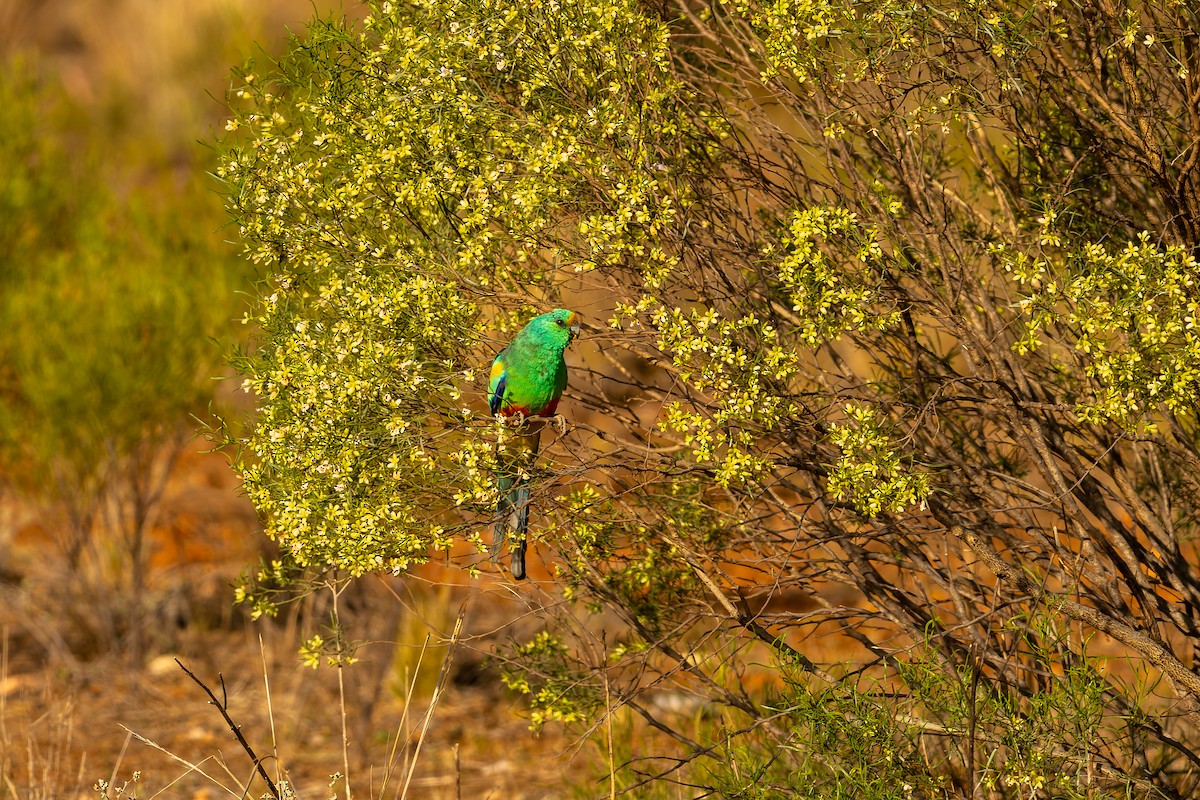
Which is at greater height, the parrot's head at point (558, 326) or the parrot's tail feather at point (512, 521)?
the parrot's head at point (558, 326)

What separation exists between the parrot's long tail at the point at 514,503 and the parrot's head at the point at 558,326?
31 centimetres

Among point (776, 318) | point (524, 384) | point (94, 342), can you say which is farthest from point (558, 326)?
point (94, 342)

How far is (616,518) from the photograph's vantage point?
401 cm

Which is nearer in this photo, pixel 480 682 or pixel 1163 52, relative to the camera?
pixel 1163 52

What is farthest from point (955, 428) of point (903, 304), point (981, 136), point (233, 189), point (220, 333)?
point (220, 333)

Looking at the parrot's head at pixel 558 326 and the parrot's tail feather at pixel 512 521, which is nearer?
the parrot's tail feather at pixel 512 521

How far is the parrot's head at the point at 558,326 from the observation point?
13.0 feet

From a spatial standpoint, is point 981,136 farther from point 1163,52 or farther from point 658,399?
point 658,399

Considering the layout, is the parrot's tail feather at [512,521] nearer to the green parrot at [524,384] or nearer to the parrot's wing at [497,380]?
the green parrot at [524,384]

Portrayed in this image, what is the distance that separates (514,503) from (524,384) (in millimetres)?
399

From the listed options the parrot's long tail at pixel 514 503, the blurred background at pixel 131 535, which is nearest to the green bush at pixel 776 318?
the parrot's long tail at pixel 514 503

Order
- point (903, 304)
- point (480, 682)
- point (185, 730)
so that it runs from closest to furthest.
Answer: point (903, 304)
point (185, 730)
point (480, 682)

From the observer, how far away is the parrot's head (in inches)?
156

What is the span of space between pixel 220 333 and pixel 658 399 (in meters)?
4.84
